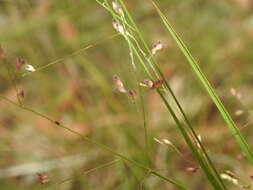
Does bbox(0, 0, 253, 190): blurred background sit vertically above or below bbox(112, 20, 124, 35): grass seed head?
above

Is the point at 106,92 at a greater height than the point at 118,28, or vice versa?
the point at 106,92

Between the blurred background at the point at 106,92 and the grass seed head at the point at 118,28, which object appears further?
the blurred background at the point at 106,92

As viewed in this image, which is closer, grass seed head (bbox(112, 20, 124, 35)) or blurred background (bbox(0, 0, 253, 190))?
grass seed head (bbox(112, 20, 124, 35))

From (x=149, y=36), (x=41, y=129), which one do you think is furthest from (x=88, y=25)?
(x=41, y=129)

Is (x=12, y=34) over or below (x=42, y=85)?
over

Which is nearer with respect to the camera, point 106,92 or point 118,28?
point 118,28

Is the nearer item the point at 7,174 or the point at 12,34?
the point at 7,174

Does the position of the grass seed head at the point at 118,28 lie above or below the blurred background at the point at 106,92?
below

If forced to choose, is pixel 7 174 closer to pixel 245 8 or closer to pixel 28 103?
pixel 28 103
